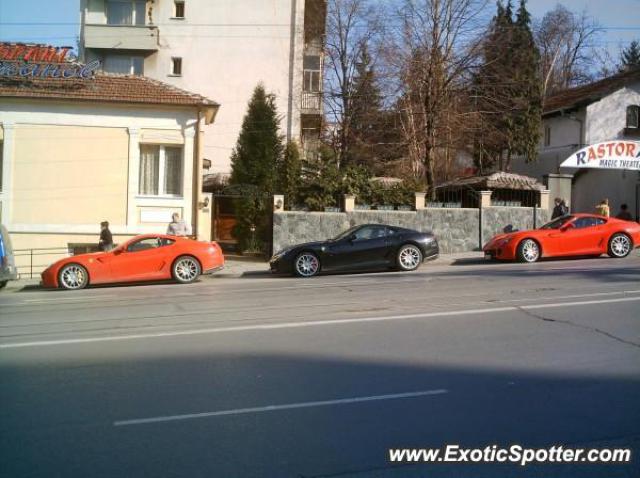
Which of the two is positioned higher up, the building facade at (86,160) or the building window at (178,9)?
the building window at (178,9)

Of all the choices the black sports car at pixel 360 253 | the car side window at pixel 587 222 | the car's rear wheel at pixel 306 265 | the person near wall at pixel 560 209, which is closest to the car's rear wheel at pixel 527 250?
the car side window at pixel 587 222

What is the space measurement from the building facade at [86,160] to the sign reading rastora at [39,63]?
0.93 ft

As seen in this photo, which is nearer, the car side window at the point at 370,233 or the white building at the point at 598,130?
the car side window at the point at 370,233

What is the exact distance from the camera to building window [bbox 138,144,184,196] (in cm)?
2228

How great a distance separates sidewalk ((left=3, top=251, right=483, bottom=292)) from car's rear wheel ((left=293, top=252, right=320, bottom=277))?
2185mm

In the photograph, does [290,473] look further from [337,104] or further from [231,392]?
[337,104]

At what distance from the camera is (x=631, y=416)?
5.39 metres

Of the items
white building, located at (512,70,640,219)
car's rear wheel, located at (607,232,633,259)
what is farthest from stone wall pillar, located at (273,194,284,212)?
white building, located at (512,70,640,219)

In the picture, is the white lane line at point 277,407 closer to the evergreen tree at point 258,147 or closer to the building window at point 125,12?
the evergreen tree at point 258,147

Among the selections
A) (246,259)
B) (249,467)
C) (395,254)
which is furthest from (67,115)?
(249,467)

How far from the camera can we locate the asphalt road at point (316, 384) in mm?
4754

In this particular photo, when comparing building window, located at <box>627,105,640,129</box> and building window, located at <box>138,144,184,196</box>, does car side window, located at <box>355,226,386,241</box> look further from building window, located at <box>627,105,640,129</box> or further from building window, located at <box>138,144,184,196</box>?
building window, located at <box>627,105,640,129</box>

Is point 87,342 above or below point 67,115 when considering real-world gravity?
below

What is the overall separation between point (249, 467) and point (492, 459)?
1.69 metres
